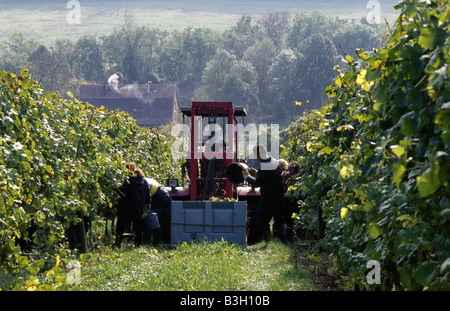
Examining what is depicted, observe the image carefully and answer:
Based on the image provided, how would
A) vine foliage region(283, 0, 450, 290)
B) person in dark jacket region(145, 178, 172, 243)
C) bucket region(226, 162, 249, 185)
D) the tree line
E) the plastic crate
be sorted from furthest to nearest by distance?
the tree line, person in dark jacket region(145, 178, 172, 243), bucket region(226, 162, 249, 185), the plastic crate, vine foliage region(283, 0, 450, 290)

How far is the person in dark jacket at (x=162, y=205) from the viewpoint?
13.2 meters

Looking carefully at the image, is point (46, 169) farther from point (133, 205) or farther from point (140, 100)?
point (140, 100)

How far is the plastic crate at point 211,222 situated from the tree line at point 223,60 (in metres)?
80.9

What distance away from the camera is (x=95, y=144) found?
35.9 feet

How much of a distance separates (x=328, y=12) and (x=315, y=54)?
7741 centimetres

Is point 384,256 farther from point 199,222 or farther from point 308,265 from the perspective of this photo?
point 199,222

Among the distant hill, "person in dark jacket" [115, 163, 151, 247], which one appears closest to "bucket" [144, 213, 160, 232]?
"person in dark jacket" [115, 163, 151, 247]

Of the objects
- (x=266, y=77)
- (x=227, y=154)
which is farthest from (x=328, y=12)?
(x=227, y=154)

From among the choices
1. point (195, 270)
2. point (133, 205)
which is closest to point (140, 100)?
point (133, 205)

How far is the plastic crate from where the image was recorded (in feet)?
40.5

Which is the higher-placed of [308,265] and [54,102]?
[54,102]

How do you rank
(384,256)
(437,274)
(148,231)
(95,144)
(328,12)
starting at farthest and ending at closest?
(328,12) < (148,231) < (95,144) < (384,256) < (437,274)

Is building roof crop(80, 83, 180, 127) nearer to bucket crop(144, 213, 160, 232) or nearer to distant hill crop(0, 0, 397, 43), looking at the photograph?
distant hill crop(0, 0, 397, 43)

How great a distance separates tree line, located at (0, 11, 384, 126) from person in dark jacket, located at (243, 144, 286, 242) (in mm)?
80611
